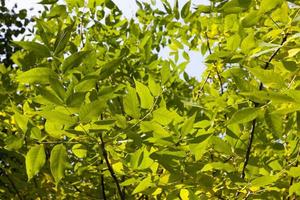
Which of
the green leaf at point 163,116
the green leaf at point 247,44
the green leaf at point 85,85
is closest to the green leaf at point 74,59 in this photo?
the green leaf at point 85,85

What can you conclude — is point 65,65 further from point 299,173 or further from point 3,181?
point 3,181

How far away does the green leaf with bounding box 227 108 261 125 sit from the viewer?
59.4 inches

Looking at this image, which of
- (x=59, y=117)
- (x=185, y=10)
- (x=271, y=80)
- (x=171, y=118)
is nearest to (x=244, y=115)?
(x=271, y=80)

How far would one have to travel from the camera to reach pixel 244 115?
1.53m

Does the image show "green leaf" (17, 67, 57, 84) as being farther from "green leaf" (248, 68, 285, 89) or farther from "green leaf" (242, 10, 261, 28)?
"green leaf" (242, 10, 261, 28)

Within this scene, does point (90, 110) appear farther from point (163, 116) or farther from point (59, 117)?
point (163, 116)

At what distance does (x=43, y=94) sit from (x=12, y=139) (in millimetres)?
473

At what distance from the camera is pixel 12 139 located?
1.87 metres

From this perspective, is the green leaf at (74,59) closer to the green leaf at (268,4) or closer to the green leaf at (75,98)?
the green leaf at (75,98)

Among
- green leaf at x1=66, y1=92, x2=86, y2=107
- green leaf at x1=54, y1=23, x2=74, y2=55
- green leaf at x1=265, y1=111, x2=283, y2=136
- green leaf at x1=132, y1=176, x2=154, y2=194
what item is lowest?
green leaf at x1=132, y1=176, x2=154, y2=194

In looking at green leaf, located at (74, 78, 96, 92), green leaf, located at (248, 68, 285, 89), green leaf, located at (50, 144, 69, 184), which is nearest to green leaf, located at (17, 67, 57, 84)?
green leaf, located at (74, 78, 96, 92)

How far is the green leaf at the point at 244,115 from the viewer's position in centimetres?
151

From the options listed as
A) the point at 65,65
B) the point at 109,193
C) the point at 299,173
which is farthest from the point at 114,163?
the point at 109,193

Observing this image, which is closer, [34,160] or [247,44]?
[34,160]
